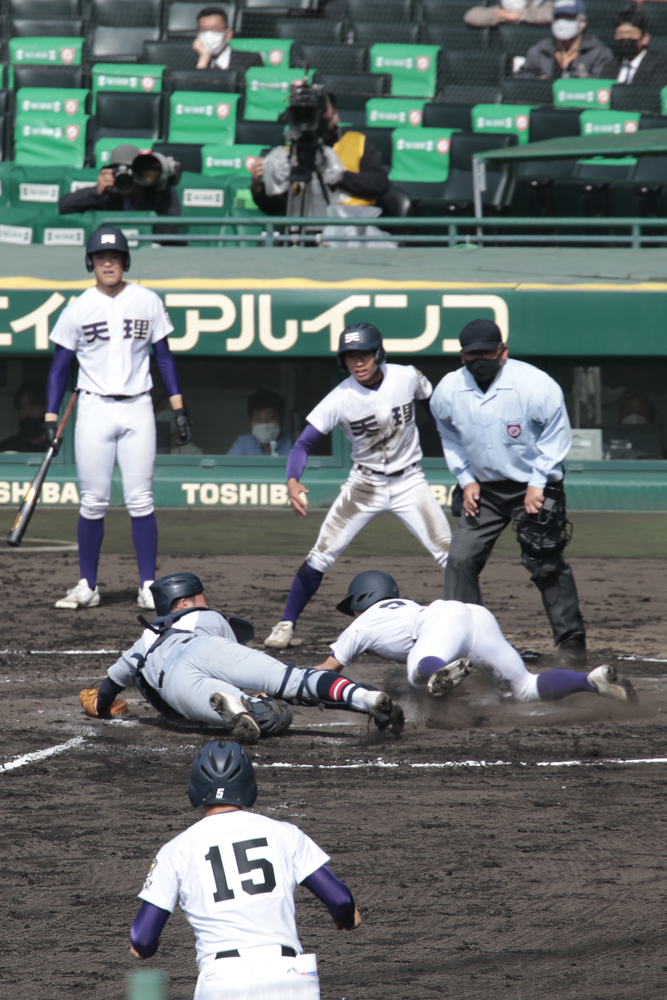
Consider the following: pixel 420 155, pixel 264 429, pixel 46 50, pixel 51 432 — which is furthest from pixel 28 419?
pixel 46 50

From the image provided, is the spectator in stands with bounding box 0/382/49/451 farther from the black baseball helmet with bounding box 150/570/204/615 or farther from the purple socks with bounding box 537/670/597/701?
the purple socks with bounding box 537/670/597/701

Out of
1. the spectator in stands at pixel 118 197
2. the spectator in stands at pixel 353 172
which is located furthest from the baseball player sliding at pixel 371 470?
the spectator in stands at pixel 118 197

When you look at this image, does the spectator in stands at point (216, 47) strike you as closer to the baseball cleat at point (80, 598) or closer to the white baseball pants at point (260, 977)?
the baseball cleat at point (80, 598)

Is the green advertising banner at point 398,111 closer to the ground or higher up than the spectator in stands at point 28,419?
higher up

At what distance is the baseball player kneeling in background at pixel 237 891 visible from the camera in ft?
8.84

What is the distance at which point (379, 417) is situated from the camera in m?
7.93

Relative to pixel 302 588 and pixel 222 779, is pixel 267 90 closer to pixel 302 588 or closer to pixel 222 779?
pixel 302 588

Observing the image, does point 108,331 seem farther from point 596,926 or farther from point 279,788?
point 596,926

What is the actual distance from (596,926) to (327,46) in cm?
1878

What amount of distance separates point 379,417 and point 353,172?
8.71 metres

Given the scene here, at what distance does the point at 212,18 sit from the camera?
65.7 ft

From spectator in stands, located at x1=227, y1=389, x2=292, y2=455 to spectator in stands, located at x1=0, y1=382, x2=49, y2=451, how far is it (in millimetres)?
2316

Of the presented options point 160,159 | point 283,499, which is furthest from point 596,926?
point 160,159

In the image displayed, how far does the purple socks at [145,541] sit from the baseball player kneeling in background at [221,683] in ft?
9.42
